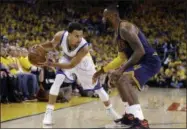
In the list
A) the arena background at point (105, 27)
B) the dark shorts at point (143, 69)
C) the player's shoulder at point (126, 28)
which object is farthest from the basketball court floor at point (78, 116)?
the arena background at point (105, 27)

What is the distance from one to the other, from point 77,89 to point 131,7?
26.3 feet

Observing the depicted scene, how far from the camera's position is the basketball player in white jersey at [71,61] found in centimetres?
470

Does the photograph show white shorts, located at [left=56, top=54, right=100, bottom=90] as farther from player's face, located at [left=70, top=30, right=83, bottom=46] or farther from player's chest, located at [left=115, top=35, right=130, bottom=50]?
player's chest, located at [left=115, top=35, right=130, bottom=50]

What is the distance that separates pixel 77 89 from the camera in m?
9.80

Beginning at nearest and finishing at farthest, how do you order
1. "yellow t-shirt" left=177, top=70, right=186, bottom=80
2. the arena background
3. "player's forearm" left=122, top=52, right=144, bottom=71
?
"player's forearm" left=122, top=52, right=144, bottom=71, the arena background, "yellow t-shirt" left=177, top=70, right=186, bottom=80

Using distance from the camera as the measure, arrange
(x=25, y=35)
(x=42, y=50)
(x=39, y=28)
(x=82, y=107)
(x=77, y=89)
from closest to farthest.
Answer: (x=42, y=50) < (x=82, y=107) < (x=77, y=89) < (x=25, y=35) < (x=39, y=28)

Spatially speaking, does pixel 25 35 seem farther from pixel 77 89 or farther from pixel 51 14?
pixel 77 89

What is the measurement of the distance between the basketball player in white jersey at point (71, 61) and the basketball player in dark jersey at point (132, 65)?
0.57m

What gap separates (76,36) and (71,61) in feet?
0.95

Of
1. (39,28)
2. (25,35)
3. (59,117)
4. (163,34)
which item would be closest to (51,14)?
(39,28)

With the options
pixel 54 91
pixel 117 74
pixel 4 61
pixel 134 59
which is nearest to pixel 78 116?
pixel 54 91

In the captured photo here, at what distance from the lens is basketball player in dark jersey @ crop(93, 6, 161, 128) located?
4.05 metres

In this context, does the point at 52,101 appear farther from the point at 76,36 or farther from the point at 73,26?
the point at 73,26

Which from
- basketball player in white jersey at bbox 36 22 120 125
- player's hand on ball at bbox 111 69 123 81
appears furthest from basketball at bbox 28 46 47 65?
player's hand on ball at bbox 111 69 123 81
